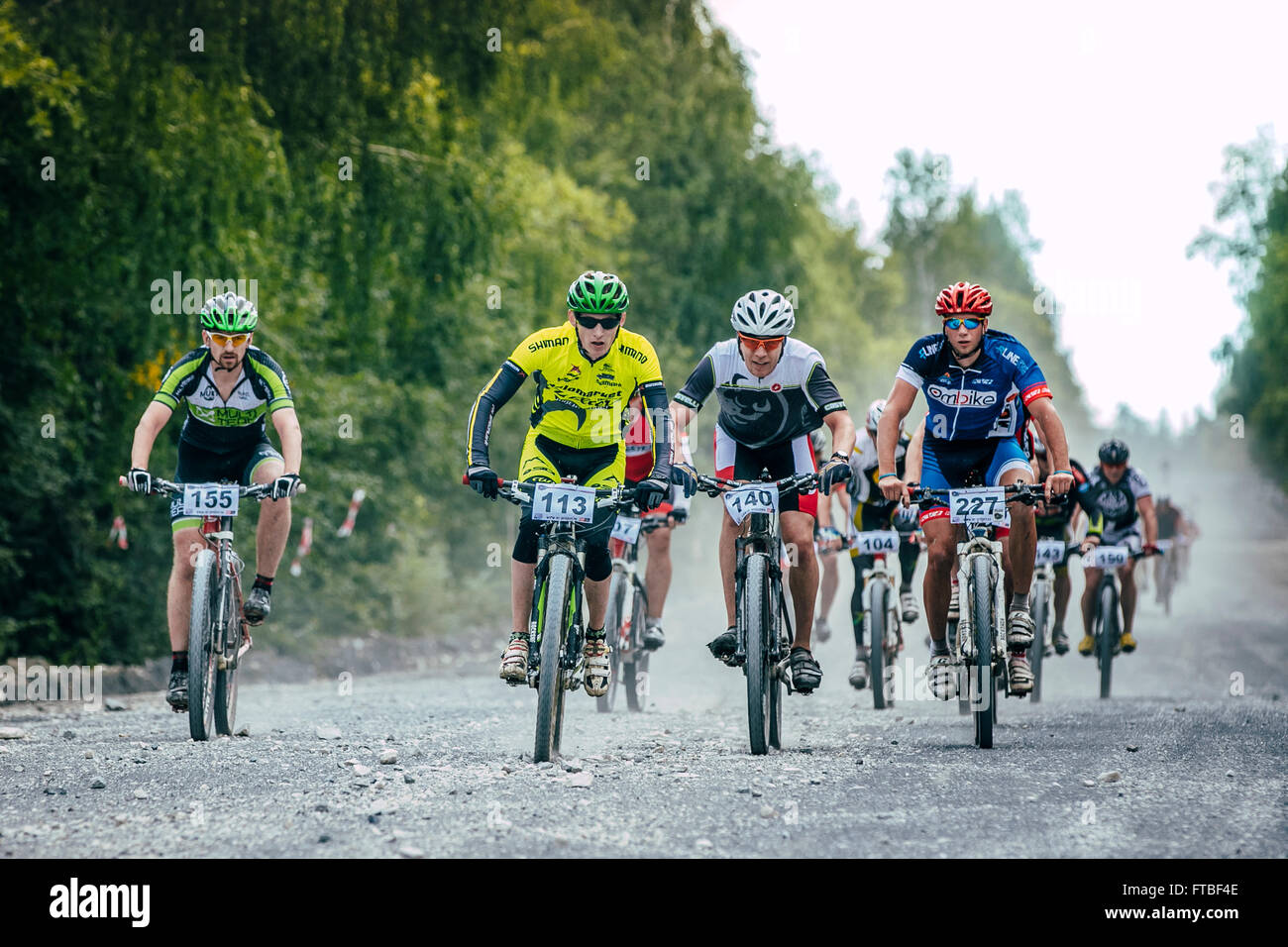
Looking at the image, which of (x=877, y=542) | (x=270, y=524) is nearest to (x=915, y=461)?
(x=877, y=542)

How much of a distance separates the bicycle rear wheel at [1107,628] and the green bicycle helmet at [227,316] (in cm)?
797

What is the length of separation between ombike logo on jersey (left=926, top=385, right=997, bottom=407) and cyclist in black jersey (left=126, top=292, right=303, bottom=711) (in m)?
3.58

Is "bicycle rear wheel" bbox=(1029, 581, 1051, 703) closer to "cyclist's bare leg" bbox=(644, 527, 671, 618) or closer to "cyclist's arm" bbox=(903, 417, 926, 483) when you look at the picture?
"cyclist's bare leg" bbox=(644, 527, 671, 618)

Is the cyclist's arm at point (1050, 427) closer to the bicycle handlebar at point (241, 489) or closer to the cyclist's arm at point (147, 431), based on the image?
the bicycle handlebar at point (241, 489)

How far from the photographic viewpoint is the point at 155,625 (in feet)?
52.2

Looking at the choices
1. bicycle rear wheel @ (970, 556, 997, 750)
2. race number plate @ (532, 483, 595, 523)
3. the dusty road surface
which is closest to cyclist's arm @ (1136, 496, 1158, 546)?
the dusty road surface

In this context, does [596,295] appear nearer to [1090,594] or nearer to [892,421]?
[892,421]

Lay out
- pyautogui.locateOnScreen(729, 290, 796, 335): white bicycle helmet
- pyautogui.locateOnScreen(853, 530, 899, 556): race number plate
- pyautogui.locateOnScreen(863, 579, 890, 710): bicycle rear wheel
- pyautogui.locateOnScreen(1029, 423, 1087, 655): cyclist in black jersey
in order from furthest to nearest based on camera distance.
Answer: pyautogui.locateOnScreen(1029, 423, 1087, 655): cyclist in black jersey, pyautogui.locateOnScreen(853, 530, 899, 556): race number plate, pyautogui.locateOnScreen(863, 579, 890, 710): bicycle rear wheel, pyautogui.locateOnScreen(729, 290, 796, 335): white bicycle helmet

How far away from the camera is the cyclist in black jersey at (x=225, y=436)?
848cm

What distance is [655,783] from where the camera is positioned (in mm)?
6879

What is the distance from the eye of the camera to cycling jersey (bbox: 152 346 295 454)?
862cm

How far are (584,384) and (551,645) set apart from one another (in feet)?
4.51

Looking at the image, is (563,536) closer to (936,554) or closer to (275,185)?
(936,554)
